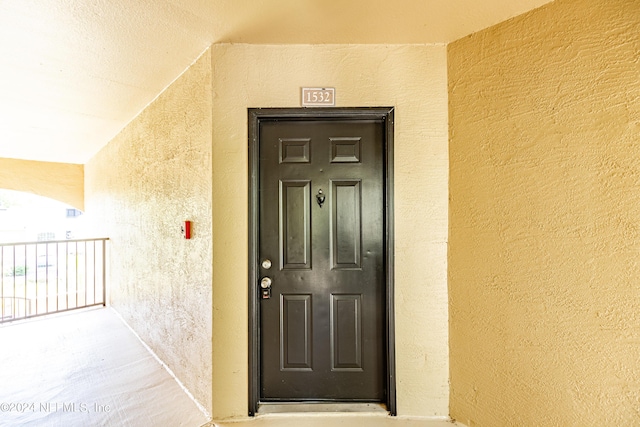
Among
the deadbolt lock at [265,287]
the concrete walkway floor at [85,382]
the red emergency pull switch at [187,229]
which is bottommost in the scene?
the concrete walkway floor at [85,382]

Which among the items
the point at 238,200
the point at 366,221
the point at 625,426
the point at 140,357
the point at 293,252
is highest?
the point at 238,200

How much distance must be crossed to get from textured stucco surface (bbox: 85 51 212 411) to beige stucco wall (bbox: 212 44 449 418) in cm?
12

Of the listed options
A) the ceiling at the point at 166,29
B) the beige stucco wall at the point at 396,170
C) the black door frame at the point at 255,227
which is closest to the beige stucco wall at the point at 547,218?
the beige stucco wall at the point at 396,170

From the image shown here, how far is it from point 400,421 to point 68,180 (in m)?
6.61

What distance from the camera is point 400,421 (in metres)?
1.53

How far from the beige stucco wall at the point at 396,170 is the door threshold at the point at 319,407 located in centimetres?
17

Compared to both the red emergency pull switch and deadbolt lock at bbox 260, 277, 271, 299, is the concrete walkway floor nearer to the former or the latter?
deadbolt lock at bbox 260, 277, 271, 299

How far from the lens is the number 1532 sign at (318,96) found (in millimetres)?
1546

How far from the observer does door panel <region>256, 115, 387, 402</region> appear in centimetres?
162

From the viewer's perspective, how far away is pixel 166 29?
1417 mm

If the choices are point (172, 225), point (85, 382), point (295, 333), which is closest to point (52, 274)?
point (85, 382)

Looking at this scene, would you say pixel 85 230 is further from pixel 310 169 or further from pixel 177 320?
pixel 310 169

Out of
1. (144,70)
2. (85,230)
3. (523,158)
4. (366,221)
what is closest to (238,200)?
(366,221)

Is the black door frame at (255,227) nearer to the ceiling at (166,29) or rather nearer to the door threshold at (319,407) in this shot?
the door threshold at (319,407)
